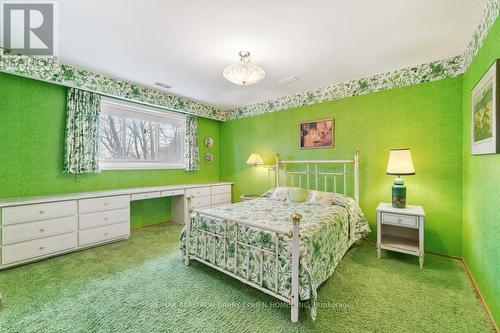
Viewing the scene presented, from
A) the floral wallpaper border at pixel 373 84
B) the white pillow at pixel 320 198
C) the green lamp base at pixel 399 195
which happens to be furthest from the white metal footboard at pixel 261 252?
the floral wallpaper border at pixel 373 84

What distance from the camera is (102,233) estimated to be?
316 cm

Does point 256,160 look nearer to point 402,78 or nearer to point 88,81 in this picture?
point 402,78

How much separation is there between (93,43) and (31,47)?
0.79 meters

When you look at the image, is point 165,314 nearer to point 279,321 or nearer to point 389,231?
point 279,321

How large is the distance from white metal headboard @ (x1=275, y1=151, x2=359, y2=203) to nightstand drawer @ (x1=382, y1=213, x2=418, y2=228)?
663 millimetres

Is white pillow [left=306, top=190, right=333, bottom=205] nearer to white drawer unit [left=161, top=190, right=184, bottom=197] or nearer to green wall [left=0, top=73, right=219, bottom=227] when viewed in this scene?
white drawer unit [left=161, top=190, right=184, bottom=197]

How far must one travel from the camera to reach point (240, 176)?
A: 5.13 metres

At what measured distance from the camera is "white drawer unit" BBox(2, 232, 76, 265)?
7.97 feet

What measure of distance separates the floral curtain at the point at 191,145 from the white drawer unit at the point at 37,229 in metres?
2.24

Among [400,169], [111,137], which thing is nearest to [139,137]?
[111,137]

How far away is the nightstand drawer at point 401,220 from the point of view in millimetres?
2570

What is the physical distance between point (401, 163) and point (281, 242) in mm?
1929

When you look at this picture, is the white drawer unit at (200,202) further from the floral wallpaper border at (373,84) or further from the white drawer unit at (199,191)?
the floral wallpaper border at (373,84)

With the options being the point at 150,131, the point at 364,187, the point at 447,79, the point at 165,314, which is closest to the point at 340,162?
the point at 364,187
